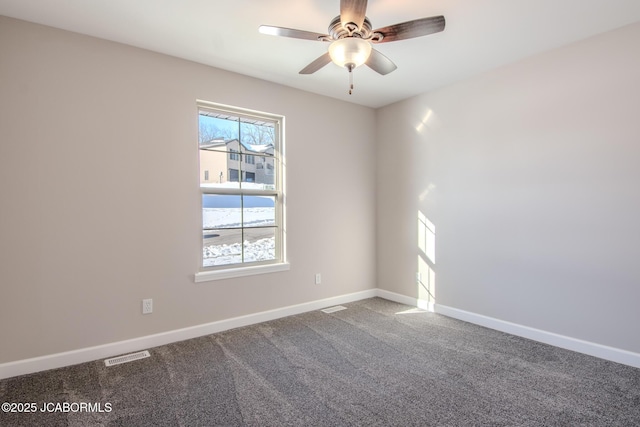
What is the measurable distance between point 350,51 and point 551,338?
2.90 meters

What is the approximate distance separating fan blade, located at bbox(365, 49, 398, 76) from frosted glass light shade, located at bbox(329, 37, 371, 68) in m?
0.14

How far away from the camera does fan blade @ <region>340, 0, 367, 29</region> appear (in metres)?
1.78

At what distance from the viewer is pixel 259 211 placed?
3.54 metres

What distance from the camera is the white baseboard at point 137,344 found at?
2.35 m

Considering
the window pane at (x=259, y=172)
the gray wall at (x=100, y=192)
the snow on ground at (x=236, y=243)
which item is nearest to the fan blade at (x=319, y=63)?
the gray wall at (x=100, y=192)

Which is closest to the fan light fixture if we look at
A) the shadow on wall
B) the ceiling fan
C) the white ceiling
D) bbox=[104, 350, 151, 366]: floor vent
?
the ceiling fan

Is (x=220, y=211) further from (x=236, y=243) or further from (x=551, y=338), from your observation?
(x=551, y=338)

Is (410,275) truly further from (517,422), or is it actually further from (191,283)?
(191,283)

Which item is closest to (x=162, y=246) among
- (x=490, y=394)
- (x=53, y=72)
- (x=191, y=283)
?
(x=191, y=283)

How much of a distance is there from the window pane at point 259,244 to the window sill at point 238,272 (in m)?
0.12

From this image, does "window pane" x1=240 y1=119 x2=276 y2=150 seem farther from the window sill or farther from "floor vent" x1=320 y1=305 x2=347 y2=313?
"floor vent" x1=320 y1=305 x2=347 y2=313

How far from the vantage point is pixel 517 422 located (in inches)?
72.4

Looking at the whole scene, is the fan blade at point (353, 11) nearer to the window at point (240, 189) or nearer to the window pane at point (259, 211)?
the window at point (240, 189)

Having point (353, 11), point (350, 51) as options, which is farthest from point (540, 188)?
point (353, 11)
